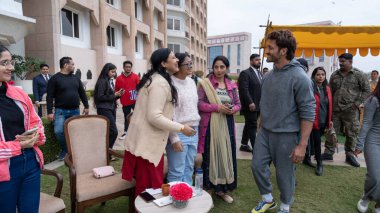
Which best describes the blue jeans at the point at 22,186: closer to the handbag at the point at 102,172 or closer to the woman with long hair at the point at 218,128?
the handbag at the point at 102,172

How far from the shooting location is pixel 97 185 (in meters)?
2.63

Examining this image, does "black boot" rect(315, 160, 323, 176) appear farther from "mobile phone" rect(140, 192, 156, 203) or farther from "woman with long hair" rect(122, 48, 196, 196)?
"mobile phone" rect(140, 192, 156, 203)

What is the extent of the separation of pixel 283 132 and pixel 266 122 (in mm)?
211

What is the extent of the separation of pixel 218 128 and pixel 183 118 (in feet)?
1.95

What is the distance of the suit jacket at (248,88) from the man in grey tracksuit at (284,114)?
2135mm

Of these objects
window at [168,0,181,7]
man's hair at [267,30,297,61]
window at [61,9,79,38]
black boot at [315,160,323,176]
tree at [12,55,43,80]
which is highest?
window at [168,0,181,7]

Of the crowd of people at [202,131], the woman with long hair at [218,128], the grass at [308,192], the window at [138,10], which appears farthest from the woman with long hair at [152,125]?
the window at [138,10]

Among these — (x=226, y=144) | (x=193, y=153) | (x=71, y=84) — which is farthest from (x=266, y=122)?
(x=71, y=84)

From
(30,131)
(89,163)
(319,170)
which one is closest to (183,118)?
(89,163)

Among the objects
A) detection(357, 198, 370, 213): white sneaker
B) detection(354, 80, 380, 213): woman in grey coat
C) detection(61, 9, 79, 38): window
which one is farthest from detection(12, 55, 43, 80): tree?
detection(357, 198, 370, 213): white sneaker

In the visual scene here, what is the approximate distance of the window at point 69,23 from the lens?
12962 mm

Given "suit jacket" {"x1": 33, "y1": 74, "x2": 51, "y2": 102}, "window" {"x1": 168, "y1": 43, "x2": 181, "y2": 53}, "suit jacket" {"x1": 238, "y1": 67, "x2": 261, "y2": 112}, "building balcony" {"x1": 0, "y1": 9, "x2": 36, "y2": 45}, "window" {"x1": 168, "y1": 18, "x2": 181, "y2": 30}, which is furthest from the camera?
"window" {"x1": 168, "y1": 43, "x2": 181, "y2": 53}

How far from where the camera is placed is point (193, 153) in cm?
296

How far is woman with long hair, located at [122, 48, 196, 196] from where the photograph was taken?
2326 millimetres
